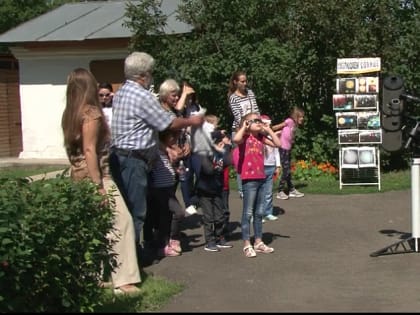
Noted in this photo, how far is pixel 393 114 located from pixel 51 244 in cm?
399

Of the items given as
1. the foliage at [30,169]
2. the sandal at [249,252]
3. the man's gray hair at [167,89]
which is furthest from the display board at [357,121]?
the foliage at [30,169]

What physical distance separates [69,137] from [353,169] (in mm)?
7826

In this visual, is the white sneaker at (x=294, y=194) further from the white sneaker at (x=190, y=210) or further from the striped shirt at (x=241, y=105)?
the striped shirt at (x=241, y=105)

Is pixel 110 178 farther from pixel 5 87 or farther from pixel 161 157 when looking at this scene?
pixel 5 87

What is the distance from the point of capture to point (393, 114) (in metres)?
7.22

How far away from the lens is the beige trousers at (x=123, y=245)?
604 cm

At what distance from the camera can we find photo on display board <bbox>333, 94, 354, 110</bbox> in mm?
12875

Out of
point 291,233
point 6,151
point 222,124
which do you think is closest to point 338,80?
point 222,124

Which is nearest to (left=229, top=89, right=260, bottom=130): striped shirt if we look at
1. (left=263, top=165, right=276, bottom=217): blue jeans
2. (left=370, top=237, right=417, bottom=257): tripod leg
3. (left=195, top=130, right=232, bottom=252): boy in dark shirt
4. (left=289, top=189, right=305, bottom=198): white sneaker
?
(left=263, top=165, right=276, bottom=217): blue jeans

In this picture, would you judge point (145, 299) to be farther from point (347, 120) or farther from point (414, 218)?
point (347, 120)

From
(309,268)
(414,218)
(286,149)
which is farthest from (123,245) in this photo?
(286,149)

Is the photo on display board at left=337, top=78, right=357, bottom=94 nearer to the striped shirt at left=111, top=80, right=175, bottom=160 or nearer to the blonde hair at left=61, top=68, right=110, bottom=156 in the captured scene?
the striped shirt at left=111, top=80, right=175, bottom=160

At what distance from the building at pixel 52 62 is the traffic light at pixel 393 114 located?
926 centimetres

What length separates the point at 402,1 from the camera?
1379 cm
